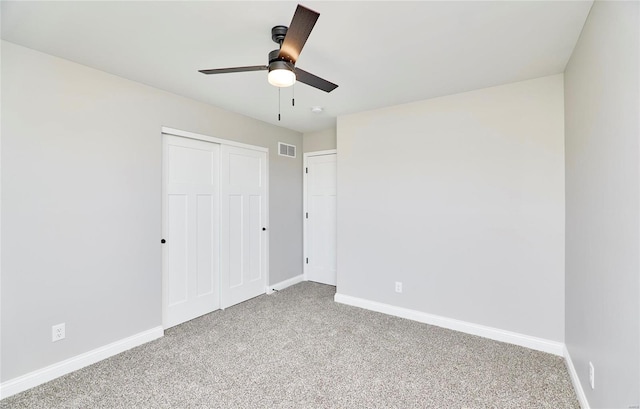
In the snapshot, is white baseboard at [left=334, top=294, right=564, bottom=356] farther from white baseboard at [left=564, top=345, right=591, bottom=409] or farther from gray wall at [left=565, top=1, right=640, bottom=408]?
gray wall at [left=565, top=1, right=640, bottom=408]

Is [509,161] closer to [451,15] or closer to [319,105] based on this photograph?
[451,15]

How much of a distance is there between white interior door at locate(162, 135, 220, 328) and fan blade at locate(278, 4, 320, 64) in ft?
6.27

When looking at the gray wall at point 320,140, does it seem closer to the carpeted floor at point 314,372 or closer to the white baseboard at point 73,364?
the carpeted floor at point 314,372

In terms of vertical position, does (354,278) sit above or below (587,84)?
below

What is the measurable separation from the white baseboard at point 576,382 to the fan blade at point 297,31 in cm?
268

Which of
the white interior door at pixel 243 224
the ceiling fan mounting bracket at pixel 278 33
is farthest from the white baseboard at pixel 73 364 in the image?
the ceiling fan mounting bracket at pixel 278 33

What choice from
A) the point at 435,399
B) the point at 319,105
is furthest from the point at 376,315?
the point at 319,105

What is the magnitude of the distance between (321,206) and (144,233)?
247 cm

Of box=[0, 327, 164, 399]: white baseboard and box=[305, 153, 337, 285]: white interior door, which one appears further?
box=[305, 153, 337, 285]: white interior door

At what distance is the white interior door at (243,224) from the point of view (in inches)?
139

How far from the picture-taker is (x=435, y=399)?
1913 mm

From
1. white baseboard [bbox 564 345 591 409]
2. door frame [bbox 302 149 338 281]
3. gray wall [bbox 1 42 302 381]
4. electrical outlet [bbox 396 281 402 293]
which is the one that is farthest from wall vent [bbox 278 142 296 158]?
white baseboard [bbox 564 345 591 409]

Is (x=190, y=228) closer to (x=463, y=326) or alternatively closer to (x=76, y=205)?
(x=76, y=205)

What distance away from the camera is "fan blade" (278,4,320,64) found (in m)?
1.34
